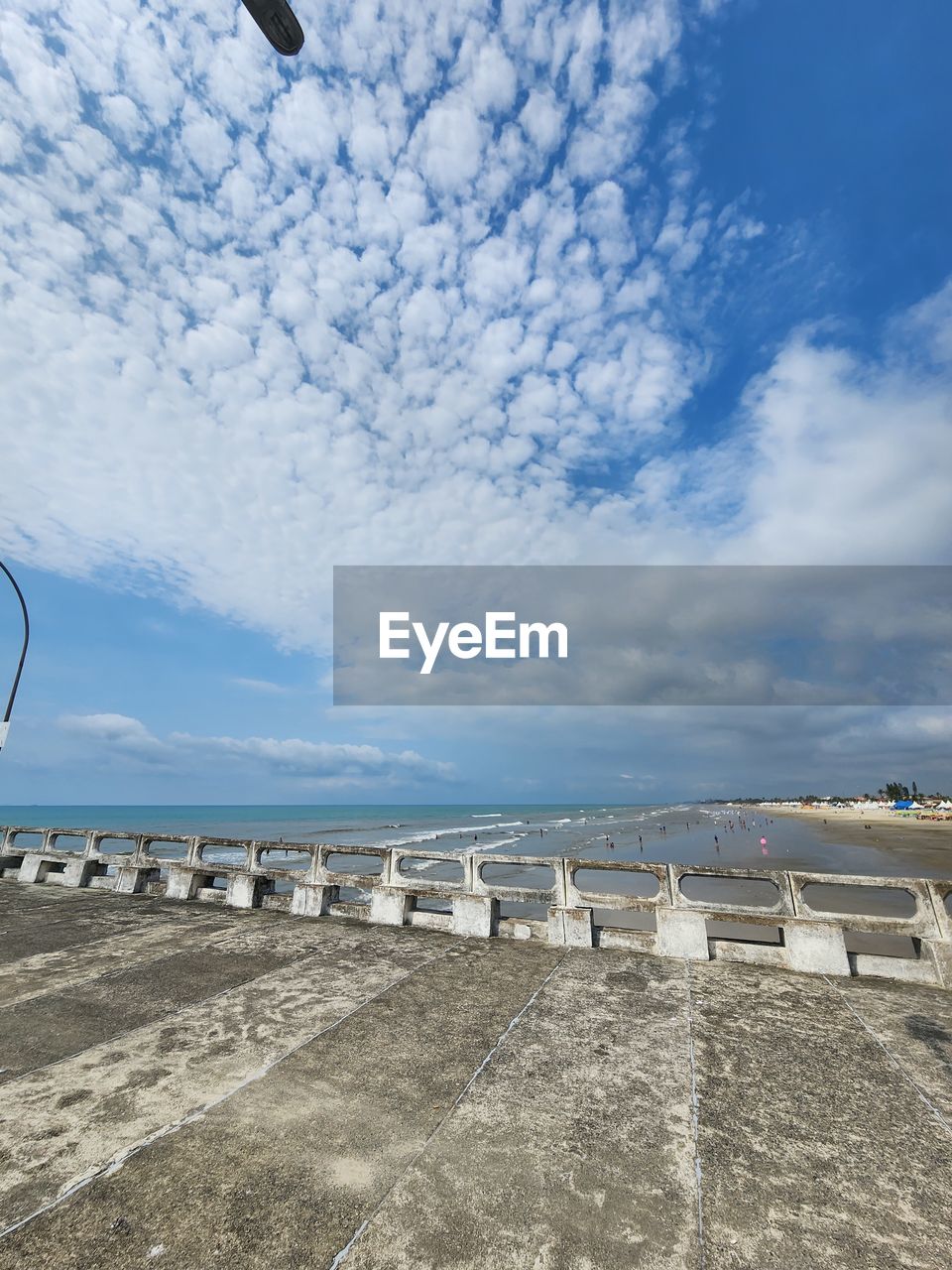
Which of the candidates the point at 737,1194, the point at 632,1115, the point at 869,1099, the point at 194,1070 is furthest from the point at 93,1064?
the point at 869,1099

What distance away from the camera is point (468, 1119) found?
12.8 ft

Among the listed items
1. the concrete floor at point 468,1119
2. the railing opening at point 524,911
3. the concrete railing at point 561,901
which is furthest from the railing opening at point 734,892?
the concrete floor at point 468,1119

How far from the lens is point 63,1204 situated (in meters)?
Result: 3.01

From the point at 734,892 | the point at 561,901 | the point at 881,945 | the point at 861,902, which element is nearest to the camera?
the point at 561,901

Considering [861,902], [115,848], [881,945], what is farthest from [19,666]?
[115,848]

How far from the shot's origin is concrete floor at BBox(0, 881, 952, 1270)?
2871mm

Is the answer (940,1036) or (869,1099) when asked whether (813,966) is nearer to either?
(940,1036)

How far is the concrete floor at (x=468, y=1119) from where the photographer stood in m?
2.87

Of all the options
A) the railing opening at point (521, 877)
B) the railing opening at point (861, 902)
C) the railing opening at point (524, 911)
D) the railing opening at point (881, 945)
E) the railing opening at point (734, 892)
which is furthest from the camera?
the railing opening at point (521, 877)

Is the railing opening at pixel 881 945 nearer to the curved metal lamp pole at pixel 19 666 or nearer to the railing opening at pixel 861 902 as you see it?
the railing opening at pixel 861 902

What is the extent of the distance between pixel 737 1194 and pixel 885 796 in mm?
216227

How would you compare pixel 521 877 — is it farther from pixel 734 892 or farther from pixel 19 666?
pixel 19 666

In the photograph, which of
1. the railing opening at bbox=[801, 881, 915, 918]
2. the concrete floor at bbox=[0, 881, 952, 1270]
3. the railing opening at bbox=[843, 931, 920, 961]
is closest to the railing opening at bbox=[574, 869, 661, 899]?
the railing opening at bbox=[801, 881, 915, 918]

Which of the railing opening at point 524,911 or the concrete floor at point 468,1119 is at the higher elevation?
the concrete floor at point 468,1119
